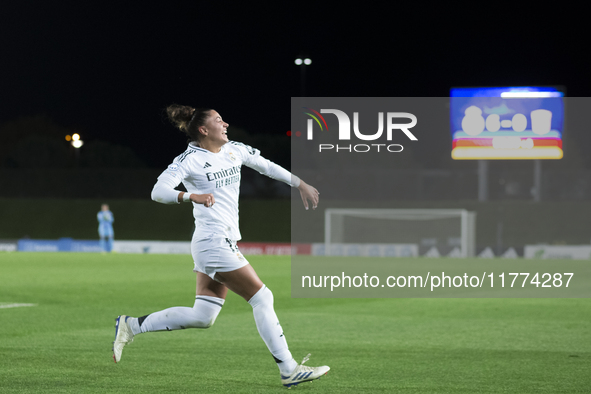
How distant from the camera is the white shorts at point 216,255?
6188mm

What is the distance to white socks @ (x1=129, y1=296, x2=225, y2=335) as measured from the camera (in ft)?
21.2

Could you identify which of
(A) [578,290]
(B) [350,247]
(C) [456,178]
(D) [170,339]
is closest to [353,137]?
(C) [456,178]

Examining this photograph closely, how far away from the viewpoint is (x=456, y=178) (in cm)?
4334

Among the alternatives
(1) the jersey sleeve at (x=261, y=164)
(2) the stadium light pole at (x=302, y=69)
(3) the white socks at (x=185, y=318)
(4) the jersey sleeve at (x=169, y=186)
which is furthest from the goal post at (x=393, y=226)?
(4) the jersey sleeve at (x=169, y=186)

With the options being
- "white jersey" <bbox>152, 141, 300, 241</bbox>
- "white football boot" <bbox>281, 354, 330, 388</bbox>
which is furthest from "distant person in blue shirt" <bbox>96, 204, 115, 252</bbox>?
"white football boot" <bbox>281, 354, 330, 388</bbox>

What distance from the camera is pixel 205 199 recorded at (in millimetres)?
5887

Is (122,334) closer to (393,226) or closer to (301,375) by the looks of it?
(301,375)

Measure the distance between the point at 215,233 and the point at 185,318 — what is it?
0.81 meters

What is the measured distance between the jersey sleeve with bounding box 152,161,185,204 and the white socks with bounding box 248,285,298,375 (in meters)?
1.04

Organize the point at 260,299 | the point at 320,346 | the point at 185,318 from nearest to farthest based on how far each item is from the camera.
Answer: the point at 260,299, the point at 185,318, the point at 320,346

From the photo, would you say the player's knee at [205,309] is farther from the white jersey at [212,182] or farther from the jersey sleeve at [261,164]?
the jersey sleeve at [261,164]

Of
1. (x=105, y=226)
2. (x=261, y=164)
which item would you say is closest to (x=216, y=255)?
(x=261, y=164)

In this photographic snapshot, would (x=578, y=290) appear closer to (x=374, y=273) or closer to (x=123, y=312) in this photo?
(x=374, y=273)

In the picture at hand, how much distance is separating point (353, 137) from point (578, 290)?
32.0 metres
